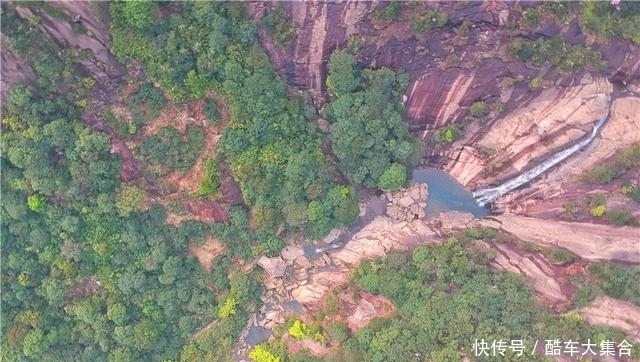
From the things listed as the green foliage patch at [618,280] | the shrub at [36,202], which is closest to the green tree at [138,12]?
the shrub at [36,202]

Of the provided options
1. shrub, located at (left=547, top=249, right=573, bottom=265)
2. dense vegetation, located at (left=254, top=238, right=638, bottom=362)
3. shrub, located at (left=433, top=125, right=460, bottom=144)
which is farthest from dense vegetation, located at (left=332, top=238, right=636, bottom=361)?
shrub, located at (left=433, top=125, right=460, bottom=144)

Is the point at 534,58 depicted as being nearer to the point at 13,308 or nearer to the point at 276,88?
the point at 276,88

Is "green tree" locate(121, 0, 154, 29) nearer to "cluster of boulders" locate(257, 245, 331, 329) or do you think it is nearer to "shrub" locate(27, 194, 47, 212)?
"shrub" locate(27, 194, 47, 212)

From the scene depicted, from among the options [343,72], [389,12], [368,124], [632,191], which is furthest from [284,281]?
[632,191]

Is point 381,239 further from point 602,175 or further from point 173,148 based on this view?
point 173,148

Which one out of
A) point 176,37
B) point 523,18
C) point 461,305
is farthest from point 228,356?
point 523,18

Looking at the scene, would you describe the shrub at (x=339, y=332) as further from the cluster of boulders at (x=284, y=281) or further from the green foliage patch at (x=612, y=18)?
the green foliage patch at (x=612, y=18)
